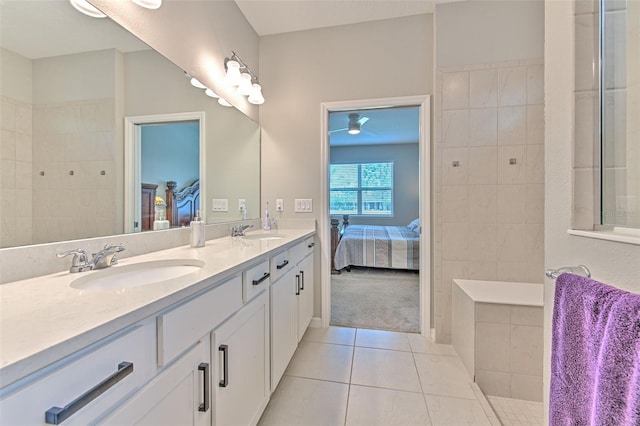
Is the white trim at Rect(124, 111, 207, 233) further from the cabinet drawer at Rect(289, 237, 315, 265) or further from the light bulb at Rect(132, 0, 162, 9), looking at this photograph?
the cabinet drawer at Rect(289, 237, 315, 265)

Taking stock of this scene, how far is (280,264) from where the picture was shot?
58.9 inches

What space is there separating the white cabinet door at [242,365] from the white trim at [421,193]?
3.70 ft

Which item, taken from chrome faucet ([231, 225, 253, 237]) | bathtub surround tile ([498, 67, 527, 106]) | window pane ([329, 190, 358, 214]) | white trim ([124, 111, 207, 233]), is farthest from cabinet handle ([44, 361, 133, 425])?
window pane ([329, 190, 358, 214])

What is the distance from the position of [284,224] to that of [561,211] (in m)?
1.98

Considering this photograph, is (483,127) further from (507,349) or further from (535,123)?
(507,349)

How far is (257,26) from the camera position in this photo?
7.71 ft

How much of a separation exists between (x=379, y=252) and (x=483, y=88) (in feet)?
8.22

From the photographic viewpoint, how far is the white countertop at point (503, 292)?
165cm

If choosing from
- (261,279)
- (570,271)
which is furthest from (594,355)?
(261,279)

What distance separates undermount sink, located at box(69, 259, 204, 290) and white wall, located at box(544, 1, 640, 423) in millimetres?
1150

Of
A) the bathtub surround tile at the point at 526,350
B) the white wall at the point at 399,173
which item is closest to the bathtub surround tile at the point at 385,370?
the bathtub surround tile at the point at 526,350

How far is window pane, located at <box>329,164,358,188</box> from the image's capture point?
6.69 m

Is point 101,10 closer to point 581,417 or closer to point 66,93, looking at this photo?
point 66,93

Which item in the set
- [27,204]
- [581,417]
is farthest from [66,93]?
[581,417]
